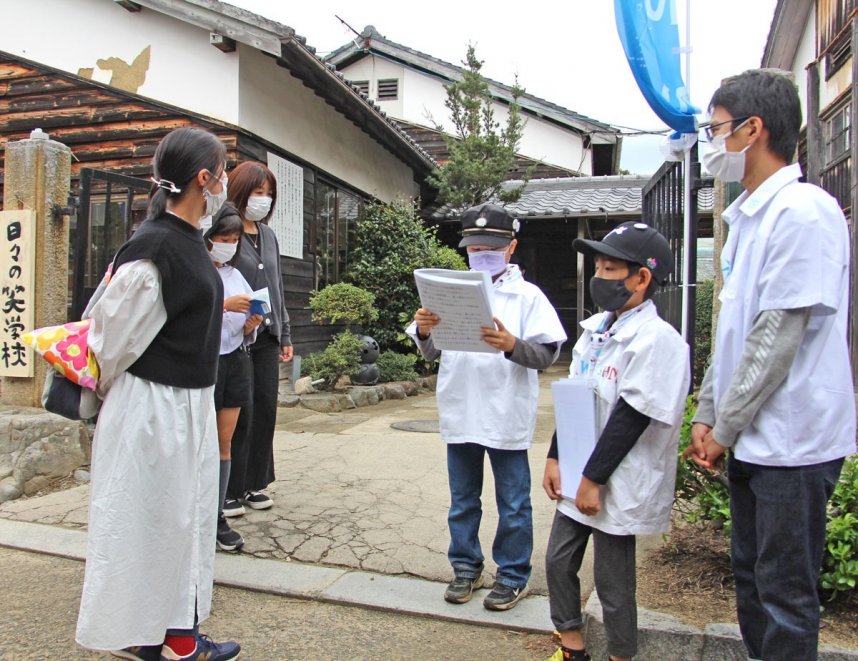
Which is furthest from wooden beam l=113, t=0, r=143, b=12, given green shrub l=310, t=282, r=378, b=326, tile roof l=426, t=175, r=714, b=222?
tile roof l=426, t=175, r=714, b=222

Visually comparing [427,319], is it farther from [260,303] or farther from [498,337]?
[260,303]

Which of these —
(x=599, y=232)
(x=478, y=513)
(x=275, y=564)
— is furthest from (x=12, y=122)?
(x=599, y=232)

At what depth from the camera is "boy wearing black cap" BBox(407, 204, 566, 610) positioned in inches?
115

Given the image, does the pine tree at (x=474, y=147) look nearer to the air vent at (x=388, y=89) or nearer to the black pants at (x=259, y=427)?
the air vent at (x=388, y=89)

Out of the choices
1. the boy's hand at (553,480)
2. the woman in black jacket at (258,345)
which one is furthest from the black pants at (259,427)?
the boy's hand at (553,480)

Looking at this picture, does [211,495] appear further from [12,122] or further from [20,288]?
[12,122]

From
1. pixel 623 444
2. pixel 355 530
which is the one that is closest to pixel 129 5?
pixel 355 530

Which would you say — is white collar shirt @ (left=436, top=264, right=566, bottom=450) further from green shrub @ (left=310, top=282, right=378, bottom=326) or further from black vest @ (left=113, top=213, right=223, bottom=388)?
green shrub @ (left=310, top=282, right=378, bottom=326)

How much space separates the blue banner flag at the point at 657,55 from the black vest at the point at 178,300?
100 inches

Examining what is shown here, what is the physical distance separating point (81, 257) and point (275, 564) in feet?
A: 9.78

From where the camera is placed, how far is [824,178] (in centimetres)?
838

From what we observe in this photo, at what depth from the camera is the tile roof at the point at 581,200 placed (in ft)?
42.9

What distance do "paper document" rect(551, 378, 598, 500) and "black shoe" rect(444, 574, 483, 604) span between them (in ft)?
2.88

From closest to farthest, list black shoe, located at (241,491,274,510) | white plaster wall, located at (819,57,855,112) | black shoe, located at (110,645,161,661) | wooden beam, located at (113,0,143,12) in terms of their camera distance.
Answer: black shoe, located at (110,645,161,661) < black shoe, located at (241,491,274,510) < white plaster wall, located at (819,57,855,112) < wooden beam, located at (113,0,143,12)
